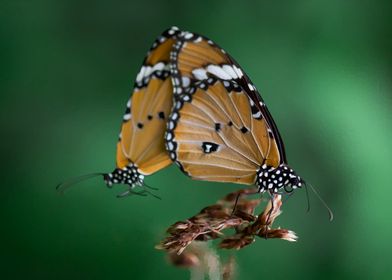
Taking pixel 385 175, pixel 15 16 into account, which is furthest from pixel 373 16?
pixel 15 16

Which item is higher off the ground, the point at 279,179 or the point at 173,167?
the point at 279,179

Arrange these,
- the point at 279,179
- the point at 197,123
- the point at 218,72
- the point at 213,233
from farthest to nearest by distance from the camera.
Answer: the point at 197,123
the point at 218,72
the point at 279,179
the point at 213,233

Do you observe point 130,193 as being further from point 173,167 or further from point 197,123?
point 197,123

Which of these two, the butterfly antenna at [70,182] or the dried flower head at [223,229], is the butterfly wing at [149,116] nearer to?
the butterfly antenna at [70,182]

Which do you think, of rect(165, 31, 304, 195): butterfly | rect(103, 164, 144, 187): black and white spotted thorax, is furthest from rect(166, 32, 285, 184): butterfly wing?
rect(103, 164, 144, 187): black and white spotted thorax

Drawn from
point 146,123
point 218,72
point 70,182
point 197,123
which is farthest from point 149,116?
point 70,182

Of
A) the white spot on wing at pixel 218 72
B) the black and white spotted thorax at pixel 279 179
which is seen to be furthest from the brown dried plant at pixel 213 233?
the white spot on wing at pixel 218 72

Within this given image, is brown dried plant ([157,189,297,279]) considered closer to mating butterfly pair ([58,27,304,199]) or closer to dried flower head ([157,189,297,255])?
dried flower head ([157,189,297,255])
